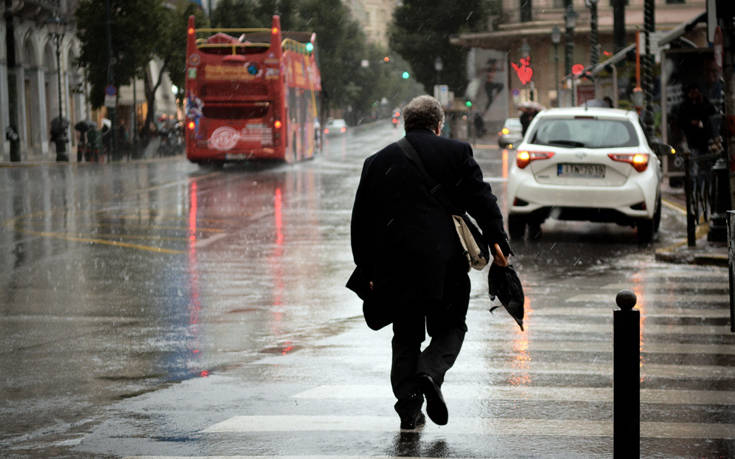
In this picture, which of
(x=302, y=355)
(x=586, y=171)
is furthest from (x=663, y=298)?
(x=586, y=171)

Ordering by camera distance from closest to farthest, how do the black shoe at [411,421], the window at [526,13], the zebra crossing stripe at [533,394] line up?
1. the black shoe at [411,421]
2. the zebra crossing stripe at [533,394]
3. the window at [526,13]

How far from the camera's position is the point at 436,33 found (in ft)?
252

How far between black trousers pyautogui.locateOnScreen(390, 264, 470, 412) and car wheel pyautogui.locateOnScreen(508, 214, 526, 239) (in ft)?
32.9

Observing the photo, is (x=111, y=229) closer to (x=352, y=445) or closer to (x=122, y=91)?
(x=352, y=445)

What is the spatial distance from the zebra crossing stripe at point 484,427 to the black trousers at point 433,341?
0.24 m

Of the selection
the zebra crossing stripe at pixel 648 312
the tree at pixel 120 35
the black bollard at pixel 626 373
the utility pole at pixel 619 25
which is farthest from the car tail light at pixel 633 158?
the tree at pixel 120 35

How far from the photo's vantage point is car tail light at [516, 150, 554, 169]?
15845 mm

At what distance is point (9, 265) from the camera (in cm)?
1441

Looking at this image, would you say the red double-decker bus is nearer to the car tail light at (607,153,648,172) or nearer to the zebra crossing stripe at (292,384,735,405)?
the car tail light at (607,153,648,172)

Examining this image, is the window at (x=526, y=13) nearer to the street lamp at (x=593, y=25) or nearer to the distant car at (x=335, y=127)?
the street lamp at (x=593, y=25)

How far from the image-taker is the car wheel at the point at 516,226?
53.8 feet

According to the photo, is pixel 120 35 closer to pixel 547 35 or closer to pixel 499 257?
pixel 547 35

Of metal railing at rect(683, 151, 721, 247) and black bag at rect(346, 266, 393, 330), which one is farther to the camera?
metal railing at rect(683, 151, 721, 247)

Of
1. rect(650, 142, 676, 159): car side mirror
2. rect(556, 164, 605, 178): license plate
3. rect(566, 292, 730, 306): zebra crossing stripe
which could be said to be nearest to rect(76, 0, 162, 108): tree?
rect(650, 142, 676, 159): car side mirror
